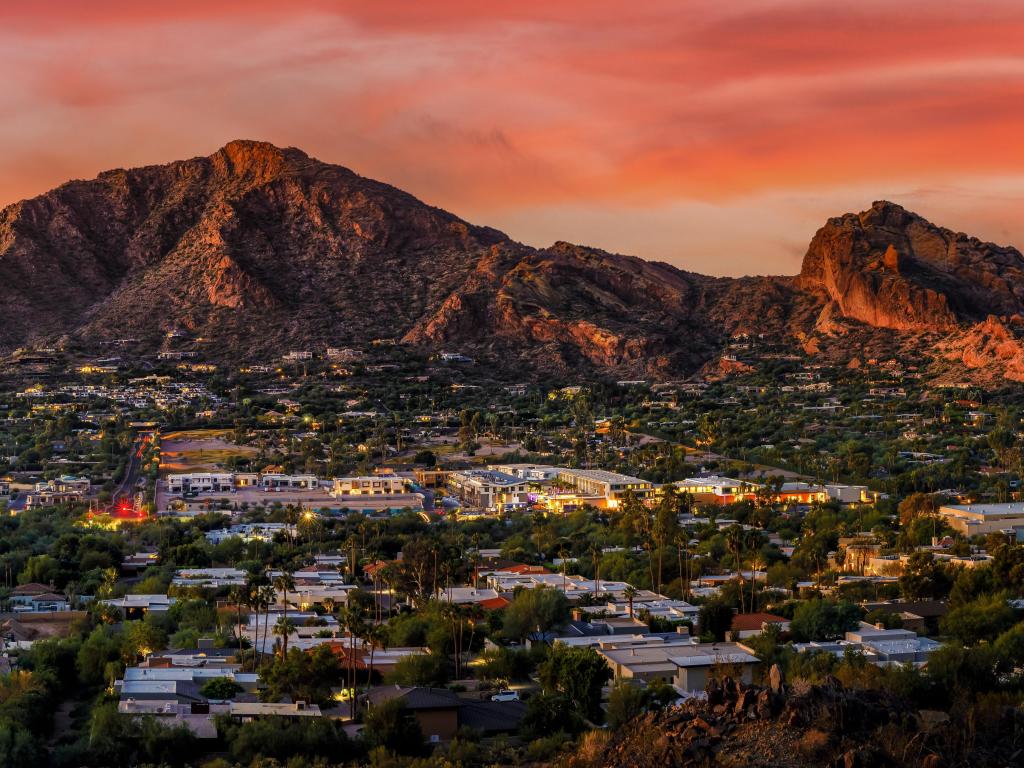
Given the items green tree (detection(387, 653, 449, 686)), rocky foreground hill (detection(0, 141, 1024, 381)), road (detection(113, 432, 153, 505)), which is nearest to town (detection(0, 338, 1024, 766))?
green tree (detection(387, 653, 449, 686))

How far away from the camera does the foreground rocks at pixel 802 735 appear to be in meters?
24.1

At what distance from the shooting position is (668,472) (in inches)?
3733

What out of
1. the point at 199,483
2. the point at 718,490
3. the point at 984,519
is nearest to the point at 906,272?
the point at 718,490

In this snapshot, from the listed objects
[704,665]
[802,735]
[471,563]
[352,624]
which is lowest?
[704,665]

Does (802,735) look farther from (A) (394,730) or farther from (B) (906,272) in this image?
(B) (906,272)

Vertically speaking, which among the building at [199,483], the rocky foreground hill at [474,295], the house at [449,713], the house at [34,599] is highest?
the rocky foreground hill at [474,295]

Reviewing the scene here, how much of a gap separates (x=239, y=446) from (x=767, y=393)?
2069 inches

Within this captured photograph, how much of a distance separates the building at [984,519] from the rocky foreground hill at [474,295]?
7878 cm

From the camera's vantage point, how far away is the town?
126 ft

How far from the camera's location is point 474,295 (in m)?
176

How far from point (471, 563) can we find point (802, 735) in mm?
37646

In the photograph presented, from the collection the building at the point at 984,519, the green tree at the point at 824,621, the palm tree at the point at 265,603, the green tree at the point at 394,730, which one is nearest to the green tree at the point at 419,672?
the green tree at the point at 394,730

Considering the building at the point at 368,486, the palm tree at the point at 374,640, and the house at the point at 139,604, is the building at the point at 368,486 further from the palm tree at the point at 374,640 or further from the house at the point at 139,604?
the palm tree at the point at 374,640

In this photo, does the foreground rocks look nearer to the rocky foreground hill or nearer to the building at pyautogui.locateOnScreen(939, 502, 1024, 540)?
the building at pyautogui.locateOnScreen(939, 502, 1024, 540)
